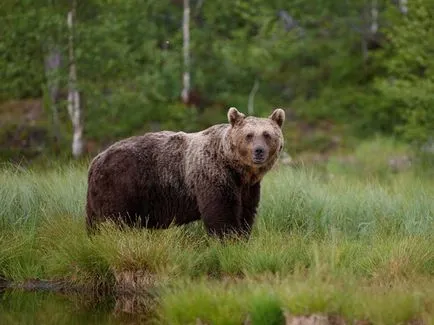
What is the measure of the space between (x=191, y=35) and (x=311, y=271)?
20278 mm

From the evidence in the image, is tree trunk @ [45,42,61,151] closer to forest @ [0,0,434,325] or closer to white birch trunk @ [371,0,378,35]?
forest @ [0,0,434,325]

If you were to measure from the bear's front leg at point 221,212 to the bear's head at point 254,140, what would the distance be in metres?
0.41

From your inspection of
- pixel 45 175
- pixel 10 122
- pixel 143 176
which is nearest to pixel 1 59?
pixel 10 122

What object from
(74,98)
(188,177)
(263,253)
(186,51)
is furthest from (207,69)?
(263,253)

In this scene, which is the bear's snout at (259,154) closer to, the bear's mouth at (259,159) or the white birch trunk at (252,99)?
the bear's mouth at (259,159)

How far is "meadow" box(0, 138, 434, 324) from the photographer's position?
340 inches

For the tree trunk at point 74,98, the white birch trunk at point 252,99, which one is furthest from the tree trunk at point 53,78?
the white birch trunk at point 252,99

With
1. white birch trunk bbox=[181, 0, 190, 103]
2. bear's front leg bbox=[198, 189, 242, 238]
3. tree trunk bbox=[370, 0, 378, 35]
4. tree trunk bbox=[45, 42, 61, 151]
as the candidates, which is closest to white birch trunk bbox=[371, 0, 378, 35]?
tree trunk bbox=[370, 0, 378, 35]

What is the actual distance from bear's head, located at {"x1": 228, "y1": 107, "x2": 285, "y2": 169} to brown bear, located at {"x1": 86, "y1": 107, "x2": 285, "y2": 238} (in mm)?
10

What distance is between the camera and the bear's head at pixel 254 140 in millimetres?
10711

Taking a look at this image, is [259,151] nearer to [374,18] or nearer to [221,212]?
[221,212]

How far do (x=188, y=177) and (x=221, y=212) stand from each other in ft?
2.24

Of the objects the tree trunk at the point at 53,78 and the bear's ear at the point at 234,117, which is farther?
the tree trunk at the point at 53,78

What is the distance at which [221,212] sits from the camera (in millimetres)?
10859
